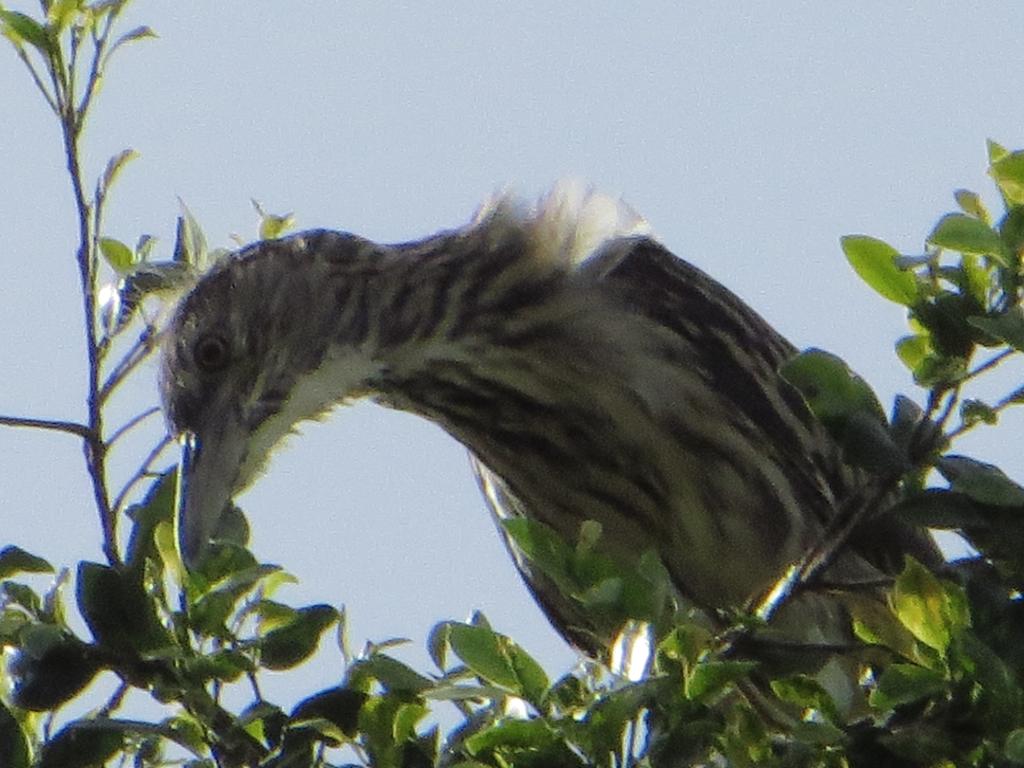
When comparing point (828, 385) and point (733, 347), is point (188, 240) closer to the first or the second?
point (733, 347)

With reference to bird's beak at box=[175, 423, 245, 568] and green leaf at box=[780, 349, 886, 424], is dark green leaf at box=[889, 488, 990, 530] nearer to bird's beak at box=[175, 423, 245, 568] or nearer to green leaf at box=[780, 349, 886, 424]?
green leaf at box=[780, 349, 886, 424]

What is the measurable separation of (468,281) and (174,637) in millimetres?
1611

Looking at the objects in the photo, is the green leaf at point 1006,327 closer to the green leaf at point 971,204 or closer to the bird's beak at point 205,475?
the green leaf at point 971,204

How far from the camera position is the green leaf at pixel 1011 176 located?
2.11 m

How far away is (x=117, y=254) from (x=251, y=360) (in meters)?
0.63

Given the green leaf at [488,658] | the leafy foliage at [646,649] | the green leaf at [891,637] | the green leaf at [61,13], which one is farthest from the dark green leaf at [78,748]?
the green leaf at [61,13]

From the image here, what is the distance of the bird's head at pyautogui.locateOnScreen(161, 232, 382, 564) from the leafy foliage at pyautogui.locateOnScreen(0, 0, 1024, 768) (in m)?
0.99

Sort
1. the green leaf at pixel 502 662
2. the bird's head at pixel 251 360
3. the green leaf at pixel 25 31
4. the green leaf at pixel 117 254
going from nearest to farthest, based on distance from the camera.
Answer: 1. the green leaf at pixel 502 662
2. the green leaf at pixel 25 31
3. the green leaf at pixel 117 254
4. the bird's head at pixel 251 360

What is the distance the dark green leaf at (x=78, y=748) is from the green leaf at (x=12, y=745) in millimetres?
33

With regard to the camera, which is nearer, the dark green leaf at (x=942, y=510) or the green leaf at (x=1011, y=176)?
the dark green leaf at (x=942, y=510)

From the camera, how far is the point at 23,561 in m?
2.20

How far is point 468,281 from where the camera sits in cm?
364

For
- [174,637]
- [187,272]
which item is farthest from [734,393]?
[174,637]

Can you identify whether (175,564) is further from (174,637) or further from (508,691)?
(508,691)
